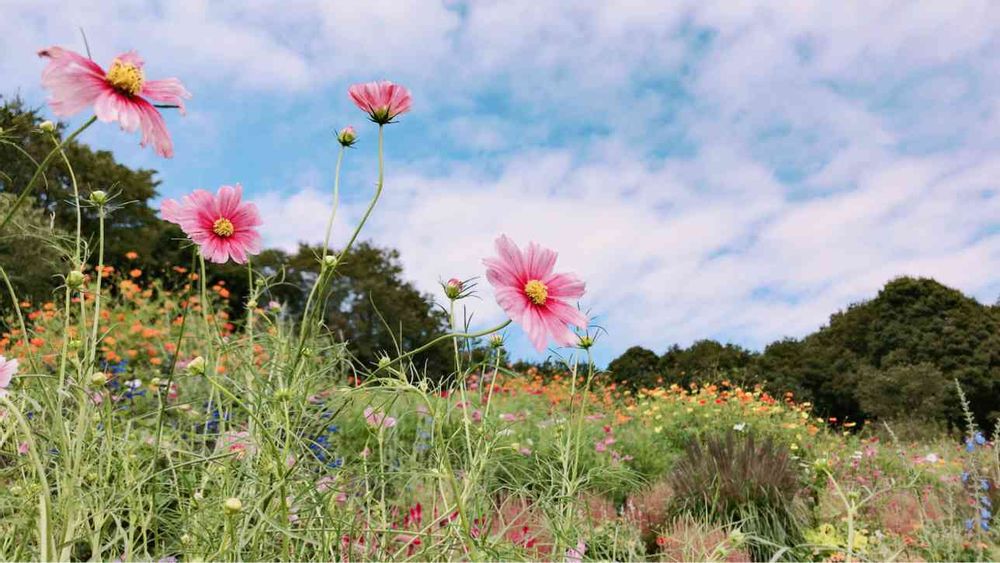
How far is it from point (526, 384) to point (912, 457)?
4.58 meters

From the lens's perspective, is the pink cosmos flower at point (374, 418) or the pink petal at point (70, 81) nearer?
the pink petal at point (70, 81)

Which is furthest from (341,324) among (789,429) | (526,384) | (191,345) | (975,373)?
(975,373)

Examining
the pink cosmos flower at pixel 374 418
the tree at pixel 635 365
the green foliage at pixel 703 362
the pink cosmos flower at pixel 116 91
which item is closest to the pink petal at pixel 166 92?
the pink cosmos flower at pixel 116 91

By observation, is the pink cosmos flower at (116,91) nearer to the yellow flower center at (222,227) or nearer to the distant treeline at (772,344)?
the yellow flower center at (222,227)

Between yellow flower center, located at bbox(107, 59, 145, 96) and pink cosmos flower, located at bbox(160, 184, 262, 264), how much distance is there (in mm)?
325

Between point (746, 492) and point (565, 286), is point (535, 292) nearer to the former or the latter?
point (565, 286)

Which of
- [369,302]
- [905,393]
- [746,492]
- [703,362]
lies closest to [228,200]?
[746,492]

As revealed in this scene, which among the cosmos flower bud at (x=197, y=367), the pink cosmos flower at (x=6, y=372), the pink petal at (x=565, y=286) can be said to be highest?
the pink petal at (x=565, y=286)

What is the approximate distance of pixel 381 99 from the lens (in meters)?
1.36

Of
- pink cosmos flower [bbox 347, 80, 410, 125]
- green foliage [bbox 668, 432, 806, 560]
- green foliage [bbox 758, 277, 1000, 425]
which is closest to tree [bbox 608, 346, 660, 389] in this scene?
green foliage [bbox 758, 277, 1000, 425]

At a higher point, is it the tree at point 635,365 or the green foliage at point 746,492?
the tree at point 635,365

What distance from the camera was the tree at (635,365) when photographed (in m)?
15.3

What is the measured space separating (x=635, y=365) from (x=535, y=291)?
14.5 m

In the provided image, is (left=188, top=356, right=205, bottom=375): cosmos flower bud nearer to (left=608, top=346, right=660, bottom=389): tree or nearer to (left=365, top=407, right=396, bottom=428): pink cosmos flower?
(left=365, top=407, right=396, bottom=428): pink cosmos flower
